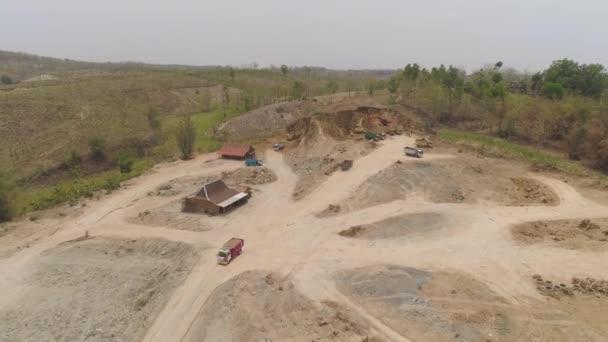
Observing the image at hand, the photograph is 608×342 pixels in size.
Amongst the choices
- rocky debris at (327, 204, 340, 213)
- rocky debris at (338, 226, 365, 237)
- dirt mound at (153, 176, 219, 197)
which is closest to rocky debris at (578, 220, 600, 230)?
rocky debris at (338, 226, 365, 237)

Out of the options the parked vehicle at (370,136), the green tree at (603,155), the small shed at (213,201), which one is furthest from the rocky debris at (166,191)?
Answer: the green tree at (603,155)

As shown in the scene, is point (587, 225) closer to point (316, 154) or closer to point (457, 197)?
point (457, 197)

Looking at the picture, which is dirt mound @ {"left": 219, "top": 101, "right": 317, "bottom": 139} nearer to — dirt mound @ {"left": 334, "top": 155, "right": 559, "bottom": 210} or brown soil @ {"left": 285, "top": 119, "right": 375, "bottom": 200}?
brown soil @ {"left": 285, "top": 119, "right": 375, "bottom": 200}

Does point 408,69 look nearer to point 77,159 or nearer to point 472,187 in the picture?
point 472,187

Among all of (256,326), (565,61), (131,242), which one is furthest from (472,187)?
(565,61)

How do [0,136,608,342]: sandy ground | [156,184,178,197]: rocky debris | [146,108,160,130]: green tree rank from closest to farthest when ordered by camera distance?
1. [0,136,608,342]: sandy ground
2. [156,184,178,197]: rocky debris
3. [146,108,160,130]: green tree
